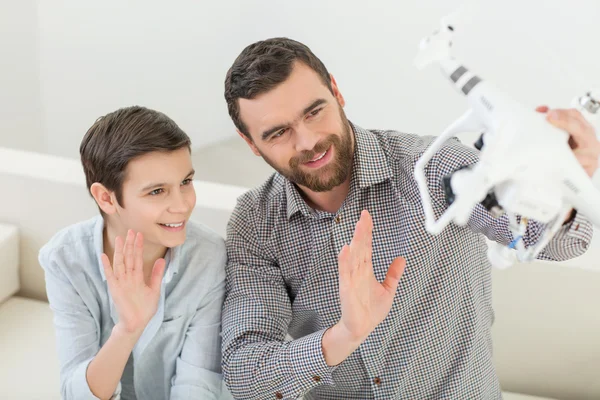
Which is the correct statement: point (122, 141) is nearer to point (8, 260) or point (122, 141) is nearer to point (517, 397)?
point (8, 260)

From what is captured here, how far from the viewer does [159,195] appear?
1364mm

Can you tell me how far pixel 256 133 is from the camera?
137cm

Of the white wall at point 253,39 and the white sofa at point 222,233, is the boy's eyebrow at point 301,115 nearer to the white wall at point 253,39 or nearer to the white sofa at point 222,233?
the white sofa at point 222,233

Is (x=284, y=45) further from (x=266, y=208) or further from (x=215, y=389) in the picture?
(x=215, y=389)

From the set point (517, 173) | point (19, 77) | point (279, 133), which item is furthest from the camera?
point (19, 77)

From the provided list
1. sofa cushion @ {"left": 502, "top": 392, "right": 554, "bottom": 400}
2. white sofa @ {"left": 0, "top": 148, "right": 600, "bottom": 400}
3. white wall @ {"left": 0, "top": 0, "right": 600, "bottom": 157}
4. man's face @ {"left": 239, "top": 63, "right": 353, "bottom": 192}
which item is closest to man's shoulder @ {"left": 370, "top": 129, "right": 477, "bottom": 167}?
man's face @ {"left": 239, "top": 63, "right": 353, "bottom": 192}

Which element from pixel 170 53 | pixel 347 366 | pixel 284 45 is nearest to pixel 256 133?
pixel 284 45

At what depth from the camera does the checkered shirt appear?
4.48 feet

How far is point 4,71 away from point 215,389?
6.58 feet

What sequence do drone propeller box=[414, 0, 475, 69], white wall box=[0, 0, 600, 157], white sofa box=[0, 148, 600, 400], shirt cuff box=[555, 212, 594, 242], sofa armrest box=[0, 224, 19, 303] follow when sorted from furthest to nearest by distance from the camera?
1. white wall box=[0, 0, 600, 157]
2. sofa armrest box=[0, 224, 19, 303]
3. white sofa box=[0, 148, 600, 400]
4. shirt cuff box=[555, 212, 594, 242]
5. drone propeller box=[414, 0, 475, 69]

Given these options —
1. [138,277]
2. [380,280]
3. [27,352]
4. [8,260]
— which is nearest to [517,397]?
[380,280]

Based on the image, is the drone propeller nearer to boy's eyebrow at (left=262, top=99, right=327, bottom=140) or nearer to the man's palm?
the man's palm

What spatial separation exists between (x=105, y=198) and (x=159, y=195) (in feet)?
0.40

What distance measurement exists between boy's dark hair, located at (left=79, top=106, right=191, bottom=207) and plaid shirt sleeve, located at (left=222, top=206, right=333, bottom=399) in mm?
241
